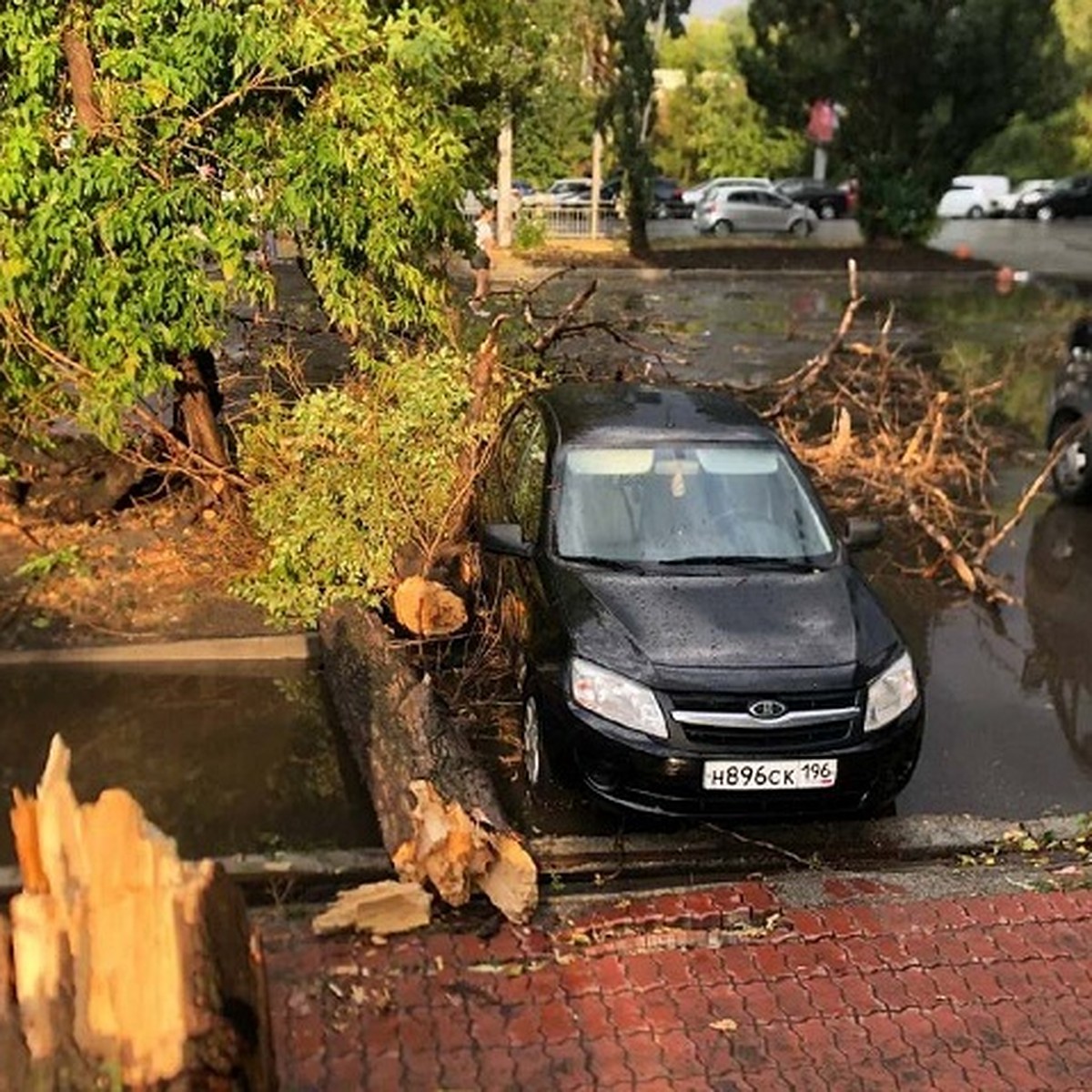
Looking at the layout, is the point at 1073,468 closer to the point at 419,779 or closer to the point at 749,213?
the point at 419,779

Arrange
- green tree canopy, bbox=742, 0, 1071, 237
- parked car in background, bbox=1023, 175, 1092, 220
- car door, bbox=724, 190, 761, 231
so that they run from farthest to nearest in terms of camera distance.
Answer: parked car in background, bbox=1023, 175, 1092, 220 → car door, bbox=724, 190, 761, 231 → green tree canopy, bbox=742, 0, 1071, 237

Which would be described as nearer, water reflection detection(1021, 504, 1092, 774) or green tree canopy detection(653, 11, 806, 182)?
water reflection detection(1021, 504, 1092, 774)

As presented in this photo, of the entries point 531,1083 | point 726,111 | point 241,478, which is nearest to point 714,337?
point 241,478

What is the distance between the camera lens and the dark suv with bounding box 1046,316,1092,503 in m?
10.8

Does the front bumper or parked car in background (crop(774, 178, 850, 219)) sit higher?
the front bumper

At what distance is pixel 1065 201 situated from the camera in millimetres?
45406

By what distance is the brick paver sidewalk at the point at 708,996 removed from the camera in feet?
13.8

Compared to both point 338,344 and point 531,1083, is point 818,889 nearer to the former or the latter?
point 531,1083

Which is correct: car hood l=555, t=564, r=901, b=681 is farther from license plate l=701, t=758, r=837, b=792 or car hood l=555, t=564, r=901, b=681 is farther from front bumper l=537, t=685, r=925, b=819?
license plate l=701, t=758, r=837, b=792

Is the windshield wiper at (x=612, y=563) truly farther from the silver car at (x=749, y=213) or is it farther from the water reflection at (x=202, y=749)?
the silver car at (x=749, y=213)

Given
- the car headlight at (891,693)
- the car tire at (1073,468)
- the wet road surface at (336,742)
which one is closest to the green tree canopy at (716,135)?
the car tire at (1073,468)

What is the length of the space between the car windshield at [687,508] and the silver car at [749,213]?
104 ft

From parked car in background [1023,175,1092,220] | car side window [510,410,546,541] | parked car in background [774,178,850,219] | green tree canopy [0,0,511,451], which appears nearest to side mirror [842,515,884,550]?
car side window [510,410,546,541]

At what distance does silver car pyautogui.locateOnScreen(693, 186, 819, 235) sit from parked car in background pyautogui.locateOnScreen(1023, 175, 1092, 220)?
1291 cm
